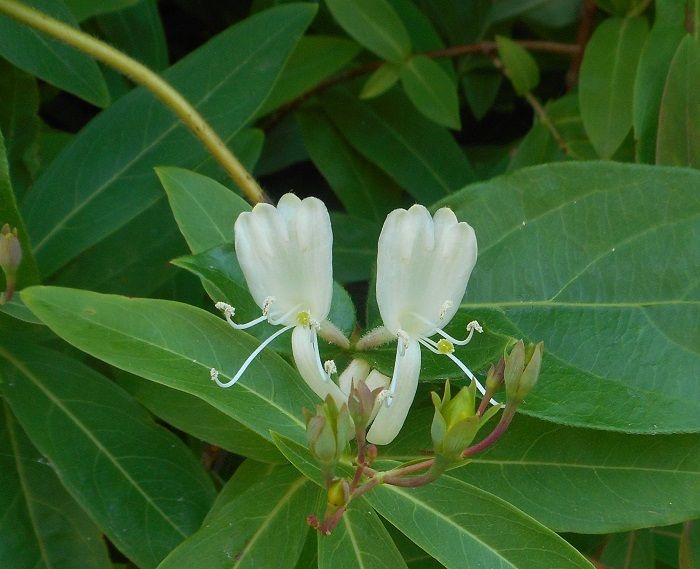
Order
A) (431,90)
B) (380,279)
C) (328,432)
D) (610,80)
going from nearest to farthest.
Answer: (328,432) → (380,279) → (610,80) → (431,90)

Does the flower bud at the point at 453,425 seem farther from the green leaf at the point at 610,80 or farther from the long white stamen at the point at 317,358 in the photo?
the green leaf at the point at 610,80

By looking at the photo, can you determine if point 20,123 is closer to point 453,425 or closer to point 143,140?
point 143,140

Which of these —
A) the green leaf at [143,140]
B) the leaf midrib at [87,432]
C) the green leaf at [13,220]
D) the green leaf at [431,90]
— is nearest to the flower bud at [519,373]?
the leaf midrib at [87,432]

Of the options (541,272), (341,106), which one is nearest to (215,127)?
(341,106)

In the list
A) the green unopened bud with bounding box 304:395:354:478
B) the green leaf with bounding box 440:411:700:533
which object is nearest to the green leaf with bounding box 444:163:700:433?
the green leaf with bounding box 440:411:700:533

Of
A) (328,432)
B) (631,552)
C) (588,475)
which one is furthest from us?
(631,552)

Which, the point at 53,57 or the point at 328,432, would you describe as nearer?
the point at 328,432

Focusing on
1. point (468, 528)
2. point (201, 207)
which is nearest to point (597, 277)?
point (468, 528)

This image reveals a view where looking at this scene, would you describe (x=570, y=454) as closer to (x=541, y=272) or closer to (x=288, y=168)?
(x=541, y=272)
